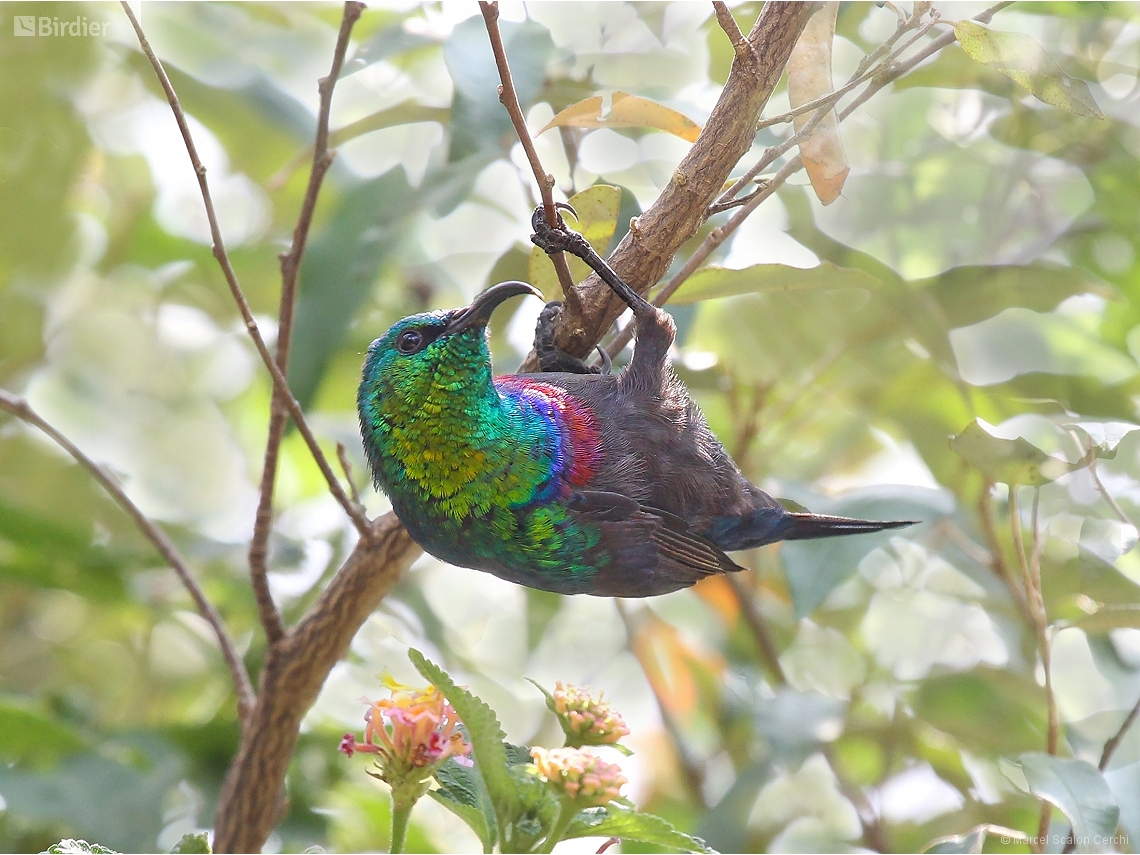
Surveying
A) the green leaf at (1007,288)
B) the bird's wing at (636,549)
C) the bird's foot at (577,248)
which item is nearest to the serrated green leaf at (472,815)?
the bird's wing at (636,549)

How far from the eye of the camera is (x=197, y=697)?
355 centimetres

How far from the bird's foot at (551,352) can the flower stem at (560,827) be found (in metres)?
1.01

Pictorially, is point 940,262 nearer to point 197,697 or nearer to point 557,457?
point 557,457

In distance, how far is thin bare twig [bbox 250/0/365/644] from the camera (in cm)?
201

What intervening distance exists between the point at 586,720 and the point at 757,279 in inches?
45.4

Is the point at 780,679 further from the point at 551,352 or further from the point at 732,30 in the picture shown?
the point at 732,30

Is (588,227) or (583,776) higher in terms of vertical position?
(588,227)

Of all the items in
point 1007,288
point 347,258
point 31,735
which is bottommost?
point 31,735

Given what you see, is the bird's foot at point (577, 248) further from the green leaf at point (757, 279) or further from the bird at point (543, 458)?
the green leaf at point (757, 279)

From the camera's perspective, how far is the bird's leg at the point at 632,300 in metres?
Result: 1.86

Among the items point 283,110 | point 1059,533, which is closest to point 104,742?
point 283,110

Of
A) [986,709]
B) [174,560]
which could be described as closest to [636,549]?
[174,560]

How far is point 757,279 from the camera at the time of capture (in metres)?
2.35

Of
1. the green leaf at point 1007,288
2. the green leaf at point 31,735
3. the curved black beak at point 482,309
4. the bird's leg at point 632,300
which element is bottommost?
the green leaf at point 31,735
